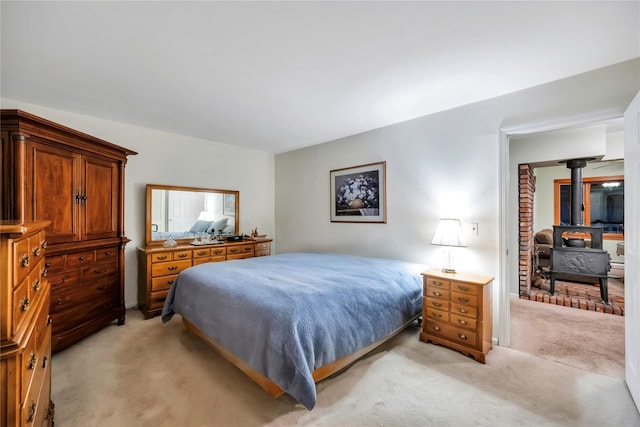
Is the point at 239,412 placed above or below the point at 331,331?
below

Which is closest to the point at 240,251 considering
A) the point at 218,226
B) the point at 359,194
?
the point at 218,226

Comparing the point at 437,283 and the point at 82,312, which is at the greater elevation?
the point at 437,283

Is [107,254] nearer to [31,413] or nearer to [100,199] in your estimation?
[100,199]

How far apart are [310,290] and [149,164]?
9.94 ft

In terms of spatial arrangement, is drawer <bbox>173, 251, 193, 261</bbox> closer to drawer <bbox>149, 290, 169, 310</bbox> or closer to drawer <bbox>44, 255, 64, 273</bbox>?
drawer <bbox>149, 290, 169, 310</bbox>

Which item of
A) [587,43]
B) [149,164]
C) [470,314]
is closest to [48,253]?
[149,164]

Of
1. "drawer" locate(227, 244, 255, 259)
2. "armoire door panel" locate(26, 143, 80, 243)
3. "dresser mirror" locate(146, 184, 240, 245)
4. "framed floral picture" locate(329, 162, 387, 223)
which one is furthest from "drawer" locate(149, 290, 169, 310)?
"framed floral picture" locate(329, 162, 387, 223)

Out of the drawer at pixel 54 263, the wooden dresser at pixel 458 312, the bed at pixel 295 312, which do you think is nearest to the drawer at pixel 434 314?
the wooden dresser at pixel 458 312

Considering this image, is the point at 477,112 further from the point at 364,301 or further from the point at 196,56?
the point at 196,56

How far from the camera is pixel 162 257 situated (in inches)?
131

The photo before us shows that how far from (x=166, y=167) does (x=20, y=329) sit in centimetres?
330

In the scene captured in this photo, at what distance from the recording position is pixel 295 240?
4.83 meters

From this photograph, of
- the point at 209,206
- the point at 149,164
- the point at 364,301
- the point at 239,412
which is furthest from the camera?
the point at 209,206

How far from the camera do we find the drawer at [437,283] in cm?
249
